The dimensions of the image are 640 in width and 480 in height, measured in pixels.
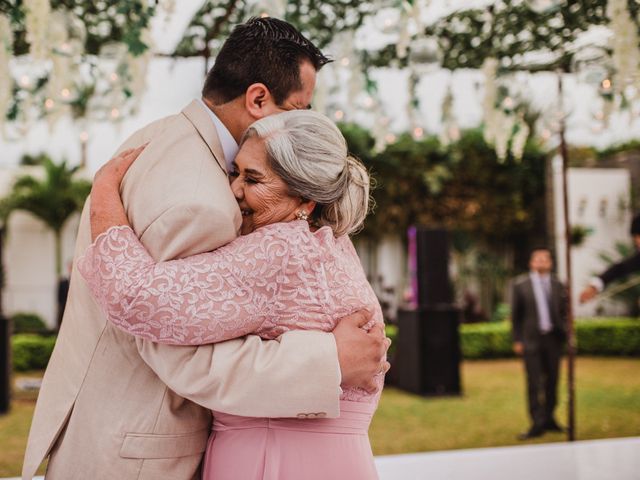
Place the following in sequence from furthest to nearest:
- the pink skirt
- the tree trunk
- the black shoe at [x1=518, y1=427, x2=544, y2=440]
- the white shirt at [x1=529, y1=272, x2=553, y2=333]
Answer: the tree trunk < the white shirt at [x1=529, y1=272, x2=553, y2=333] < the black shoe at [x1=518, y1=427, x2=544, y2=440] < the pink skirt

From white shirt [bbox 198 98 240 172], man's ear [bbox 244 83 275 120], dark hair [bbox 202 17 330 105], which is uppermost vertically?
dark hair [bbox 202 17 330 105]

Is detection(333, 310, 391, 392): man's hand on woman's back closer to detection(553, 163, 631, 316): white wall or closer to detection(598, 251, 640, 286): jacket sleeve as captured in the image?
detection(598, 251, 640, 286): jacket sleeve

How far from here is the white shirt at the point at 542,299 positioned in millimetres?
6914

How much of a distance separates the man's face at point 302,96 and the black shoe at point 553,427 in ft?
19.8

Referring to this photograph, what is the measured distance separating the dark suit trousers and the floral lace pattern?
19.4 feet

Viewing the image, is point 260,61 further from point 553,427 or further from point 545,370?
point 553,427

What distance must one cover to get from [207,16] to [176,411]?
3608 millimetres

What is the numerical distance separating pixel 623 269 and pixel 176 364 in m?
5.21

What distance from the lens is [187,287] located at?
4.20ft

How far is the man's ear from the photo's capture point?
62.8 inches

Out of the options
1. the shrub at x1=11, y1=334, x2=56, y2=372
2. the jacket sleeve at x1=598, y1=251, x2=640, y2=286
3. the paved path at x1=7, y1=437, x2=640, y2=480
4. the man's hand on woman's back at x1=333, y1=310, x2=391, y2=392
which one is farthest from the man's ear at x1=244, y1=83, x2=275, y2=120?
the shrub at x1=11, y1=334, x2=56, y2=372

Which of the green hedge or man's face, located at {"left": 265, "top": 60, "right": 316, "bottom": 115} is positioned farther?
the green hedge

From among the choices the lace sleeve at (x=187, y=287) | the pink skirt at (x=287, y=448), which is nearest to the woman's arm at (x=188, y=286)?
the lace sleeve at (x=187, y=287)

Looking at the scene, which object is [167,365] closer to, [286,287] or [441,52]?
[286,287]
